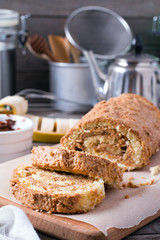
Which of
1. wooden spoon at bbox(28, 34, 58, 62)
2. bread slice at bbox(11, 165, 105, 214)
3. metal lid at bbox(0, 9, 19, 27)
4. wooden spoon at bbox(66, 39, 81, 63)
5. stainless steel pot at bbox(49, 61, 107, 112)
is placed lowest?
stainless steel pot at bbox(49, 61, 107, 112)

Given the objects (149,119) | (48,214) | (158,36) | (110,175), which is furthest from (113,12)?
(48,214)

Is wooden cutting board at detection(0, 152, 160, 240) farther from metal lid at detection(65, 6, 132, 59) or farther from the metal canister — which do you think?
metal lid at detection(65, 6, 132, 59)

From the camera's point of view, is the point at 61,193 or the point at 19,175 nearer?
the point at 61,193

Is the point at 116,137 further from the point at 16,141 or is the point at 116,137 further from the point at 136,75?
the point at 136,75

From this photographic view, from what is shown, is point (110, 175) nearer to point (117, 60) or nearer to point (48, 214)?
point (48, 214)

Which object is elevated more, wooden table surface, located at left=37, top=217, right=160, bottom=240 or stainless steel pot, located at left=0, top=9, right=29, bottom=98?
stainless steel pot, located at left=0, top=9, right=29, bottom=98

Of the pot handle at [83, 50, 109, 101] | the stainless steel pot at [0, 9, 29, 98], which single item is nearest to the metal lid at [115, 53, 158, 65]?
the pot handle at [83, 50, 109, 101]

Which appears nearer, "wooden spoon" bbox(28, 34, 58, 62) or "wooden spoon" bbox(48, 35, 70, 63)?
"wooden spoon" bbox(28, 34, 58, 62)
